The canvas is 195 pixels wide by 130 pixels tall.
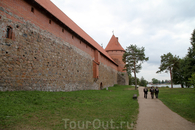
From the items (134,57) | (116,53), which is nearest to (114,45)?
(116,53)

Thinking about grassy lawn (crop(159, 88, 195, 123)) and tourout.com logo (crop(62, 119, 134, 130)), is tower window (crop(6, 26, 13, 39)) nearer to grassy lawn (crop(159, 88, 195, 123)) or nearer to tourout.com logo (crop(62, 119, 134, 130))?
tourout.com logo (crop(62, 119, 134, 130))

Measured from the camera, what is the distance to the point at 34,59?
9.12 metres

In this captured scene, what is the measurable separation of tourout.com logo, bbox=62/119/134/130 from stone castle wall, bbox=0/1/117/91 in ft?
15.0

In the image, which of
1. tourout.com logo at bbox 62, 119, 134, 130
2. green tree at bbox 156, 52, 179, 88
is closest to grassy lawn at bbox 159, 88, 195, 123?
tourout.com logo at bbox 62, 119, 134, 130

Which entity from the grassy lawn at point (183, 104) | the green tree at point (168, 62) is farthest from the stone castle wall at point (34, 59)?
the green tree at point (168, 62)

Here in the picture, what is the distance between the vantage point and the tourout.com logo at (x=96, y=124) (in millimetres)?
4562

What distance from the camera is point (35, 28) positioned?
30.9 feet

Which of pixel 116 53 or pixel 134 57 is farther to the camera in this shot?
pixel 116 53

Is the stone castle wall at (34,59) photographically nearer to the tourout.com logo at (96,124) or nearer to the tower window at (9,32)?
the tower window at (9,32)

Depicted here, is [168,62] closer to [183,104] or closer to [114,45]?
[114,45]

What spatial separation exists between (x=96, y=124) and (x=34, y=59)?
655 centimetres

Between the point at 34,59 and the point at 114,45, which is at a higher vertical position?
the point at 114,45

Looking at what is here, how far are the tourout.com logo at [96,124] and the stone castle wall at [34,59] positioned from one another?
4.57 metres

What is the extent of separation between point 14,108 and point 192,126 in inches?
271
